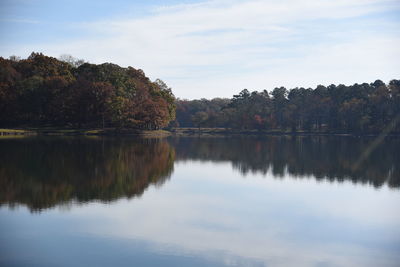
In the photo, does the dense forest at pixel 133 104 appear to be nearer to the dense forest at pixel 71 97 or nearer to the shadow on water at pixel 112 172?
the dense forest at pixel 71 97

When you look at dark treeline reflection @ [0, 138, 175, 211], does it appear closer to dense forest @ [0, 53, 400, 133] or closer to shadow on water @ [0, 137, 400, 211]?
shadow on water @ [0, 137, 400, 211]

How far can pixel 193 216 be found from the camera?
14484 millimetres

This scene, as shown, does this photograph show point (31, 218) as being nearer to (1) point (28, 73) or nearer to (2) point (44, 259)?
(2) point (44, 259)

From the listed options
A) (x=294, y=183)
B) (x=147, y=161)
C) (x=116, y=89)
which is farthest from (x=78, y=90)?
(x=294, y=183)

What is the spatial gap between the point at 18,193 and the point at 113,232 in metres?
6.66

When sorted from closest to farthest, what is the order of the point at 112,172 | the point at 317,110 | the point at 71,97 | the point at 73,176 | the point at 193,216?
the point at 193,216 → the point at 73,176 → the point at 112,172 → the point at 71,97 → the point at 317,110

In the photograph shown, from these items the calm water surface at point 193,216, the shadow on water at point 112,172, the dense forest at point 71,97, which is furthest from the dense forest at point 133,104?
the calm water surface at point 193,216

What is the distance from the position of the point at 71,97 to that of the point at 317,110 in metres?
52.6

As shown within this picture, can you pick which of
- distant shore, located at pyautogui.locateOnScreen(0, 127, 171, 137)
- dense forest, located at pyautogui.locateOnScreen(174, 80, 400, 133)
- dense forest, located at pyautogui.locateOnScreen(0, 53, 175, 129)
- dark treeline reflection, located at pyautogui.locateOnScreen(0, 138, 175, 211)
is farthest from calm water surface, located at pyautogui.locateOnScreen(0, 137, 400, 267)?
dense forest, located at pyautogui.locateOnScreen(174, 80, 400, 133)

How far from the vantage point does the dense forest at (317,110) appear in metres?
87.0

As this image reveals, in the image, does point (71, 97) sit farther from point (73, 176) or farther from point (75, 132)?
point (73, 176)

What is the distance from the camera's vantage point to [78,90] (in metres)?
68.4

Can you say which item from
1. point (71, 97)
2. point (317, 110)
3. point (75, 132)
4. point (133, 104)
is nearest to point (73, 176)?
point (75, 132)

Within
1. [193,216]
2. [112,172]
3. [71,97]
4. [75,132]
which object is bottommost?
[193,216]
